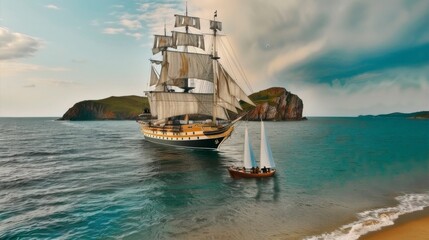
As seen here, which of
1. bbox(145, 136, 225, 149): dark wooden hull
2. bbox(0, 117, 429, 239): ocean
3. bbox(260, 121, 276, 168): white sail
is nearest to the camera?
bbox(0, 117, 429, 239): ocean

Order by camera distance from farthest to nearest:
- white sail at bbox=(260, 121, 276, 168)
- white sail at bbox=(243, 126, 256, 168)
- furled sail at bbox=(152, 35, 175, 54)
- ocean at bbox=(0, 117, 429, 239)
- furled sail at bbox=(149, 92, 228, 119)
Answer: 1. furled sail at bbox=(152, 35, 175, 54)
2. furled sail at bbox=(149, 92, 228, 119)
3. white sail at bbox=(260, 121, 276, 168)
4. white sail at bbox=(243, 126, 256, 168)
5. ocean at bbox=(0, 117, 429, 239)

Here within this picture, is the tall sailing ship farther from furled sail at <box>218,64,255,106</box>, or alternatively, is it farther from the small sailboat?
the small sailboat

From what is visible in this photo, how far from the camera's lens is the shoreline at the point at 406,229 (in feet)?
63.9

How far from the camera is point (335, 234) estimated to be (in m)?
19.8

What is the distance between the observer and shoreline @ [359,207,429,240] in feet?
63.9

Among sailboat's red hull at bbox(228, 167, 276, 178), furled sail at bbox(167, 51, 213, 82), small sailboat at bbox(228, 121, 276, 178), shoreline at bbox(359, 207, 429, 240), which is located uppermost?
furled sail at bbox(167, 51, 213, 82)

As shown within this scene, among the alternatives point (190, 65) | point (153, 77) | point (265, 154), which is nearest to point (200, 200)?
point (265, 154)

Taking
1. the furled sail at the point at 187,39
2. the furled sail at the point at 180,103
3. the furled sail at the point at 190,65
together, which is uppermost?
the furled sail at the point at 187,39

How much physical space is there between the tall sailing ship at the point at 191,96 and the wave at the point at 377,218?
3707 centimetres

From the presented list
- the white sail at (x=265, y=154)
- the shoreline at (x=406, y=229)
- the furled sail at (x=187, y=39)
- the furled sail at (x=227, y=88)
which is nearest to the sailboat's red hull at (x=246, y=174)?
the white sail at (x=265, y=154)

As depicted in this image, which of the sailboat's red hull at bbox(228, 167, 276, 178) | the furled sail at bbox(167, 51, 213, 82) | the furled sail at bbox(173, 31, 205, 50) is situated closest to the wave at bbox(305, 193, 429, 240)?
the sailboat's red hull at bbox(228, 167, 276, 178)

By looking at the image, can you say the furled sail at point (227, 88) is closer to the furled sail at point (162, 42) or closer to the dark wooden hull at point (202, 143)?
the dark wooden hull at point (202, 143)

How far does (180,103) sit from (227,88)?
19678mm

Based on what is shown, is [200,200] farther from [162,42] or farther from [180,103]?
[162,42]
